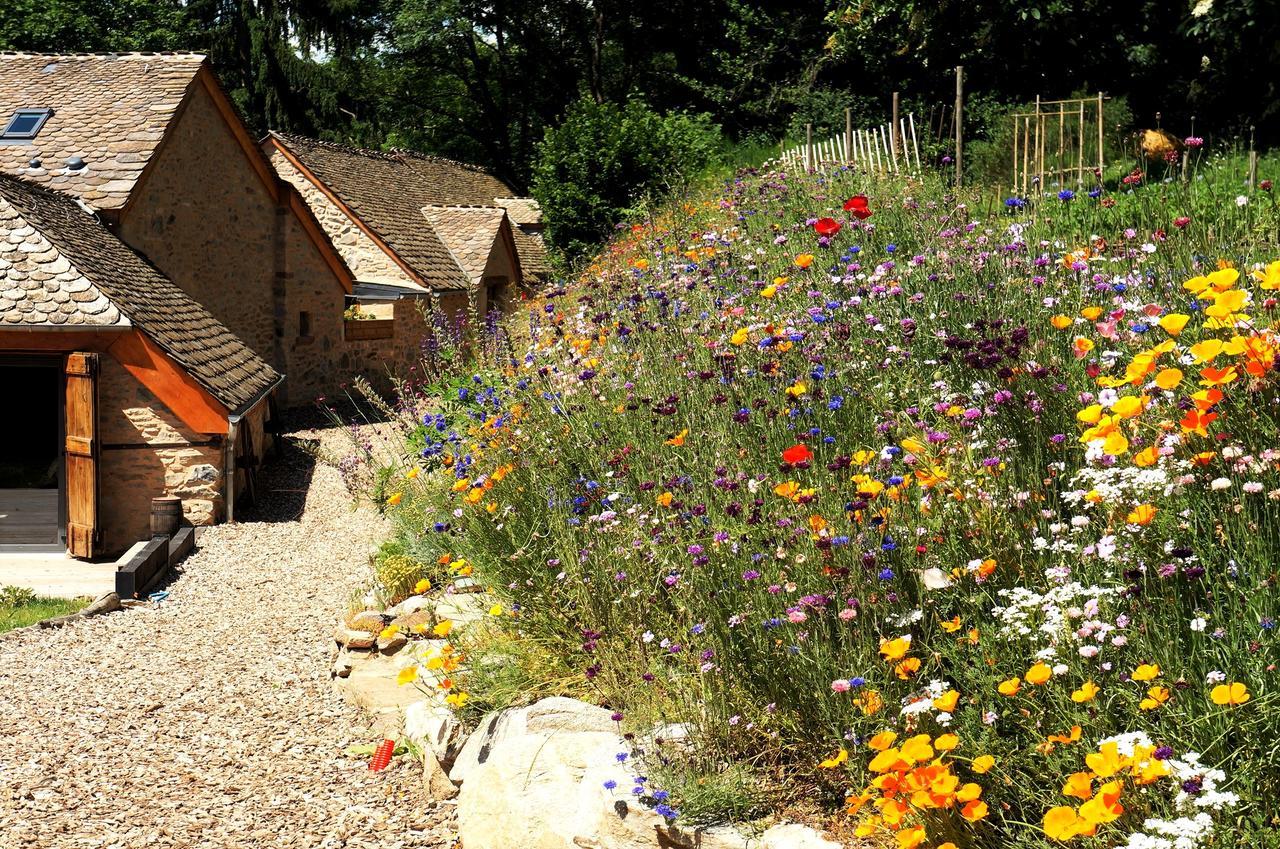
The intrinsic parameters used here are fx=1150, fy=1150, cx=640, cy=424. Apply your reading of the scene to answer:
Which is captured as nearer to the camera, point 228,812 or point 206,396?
point 228,812

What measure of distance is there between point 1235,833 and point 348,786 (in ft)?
13.2

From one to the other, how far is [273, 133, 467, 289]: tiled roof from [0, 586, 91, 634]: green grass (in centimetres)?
1296

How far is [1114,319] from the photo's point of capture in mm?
3900

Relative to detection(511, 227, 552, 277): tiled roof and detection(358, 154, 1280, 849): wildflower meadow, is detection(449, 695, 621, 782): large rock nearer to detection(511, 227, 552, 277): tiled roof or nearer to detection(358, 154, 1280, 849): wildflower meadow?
detection(358, 154, 1280, 849): wildflower meadow

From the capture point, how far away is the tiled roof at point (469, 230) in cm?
2561

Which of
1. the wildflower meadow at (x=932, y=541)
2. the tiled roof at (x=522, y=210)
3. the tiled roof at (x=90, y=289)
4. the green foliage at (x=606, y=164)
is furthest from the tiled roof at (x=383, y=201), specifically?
the wildflower meadow at (x=932, y=541)

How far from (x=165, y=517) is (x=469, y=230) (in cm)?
1583

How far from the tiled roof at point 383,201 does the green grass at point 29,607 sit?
13.0m

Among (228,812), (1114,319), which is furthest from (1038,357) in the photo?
(228,812)

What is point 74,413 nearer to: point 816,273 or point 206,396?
point 206,396

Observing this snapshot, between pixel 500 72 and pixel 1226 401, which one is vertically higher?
pixel 500 72

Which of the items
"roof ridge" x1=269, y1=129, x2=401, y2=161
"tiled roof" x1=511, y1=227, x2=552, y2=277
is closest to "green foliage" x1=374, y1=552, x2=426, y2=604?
"roof ridge" x1=269, y1=129, x2=401, y2=161

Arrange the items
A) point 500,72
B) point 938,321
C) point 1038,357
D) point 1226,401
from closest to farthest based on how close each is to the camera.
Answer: point 1226,401
point 1038,357
point 938,321
point 500,72

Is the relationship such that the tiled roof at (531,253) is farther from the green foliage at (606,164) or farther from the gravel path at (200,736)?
the gravel path at (200,736)
